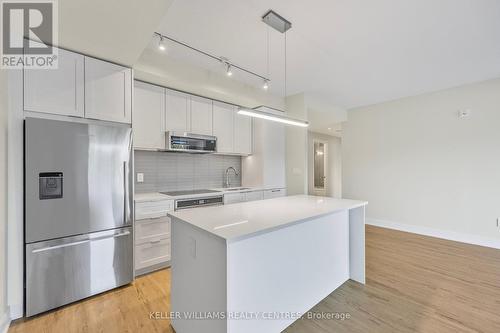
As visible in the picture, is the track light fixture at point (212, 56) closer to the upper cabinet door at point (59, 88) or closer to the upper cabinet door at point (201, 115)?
the upper cabinet door at point (201, 115)

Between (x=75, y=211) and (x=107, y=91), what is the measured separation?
1.23 m

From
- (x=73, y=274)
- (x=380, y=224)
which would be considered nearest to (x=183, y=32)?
(x=73, y=274)

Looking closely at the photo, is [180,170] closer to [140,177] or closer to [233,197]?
[140,177]

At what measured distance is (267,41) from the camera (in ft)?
8.14

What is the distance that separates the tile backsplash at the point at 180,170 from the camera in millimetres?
3131

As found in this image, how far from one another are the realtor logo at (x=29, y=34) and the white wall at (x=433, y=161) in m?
5.34

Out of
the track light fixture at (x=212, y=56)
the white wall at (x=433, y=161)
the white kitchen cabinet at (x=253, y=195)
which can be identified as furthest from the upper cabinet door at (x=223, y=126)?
the white wall at (x=433, y=161)

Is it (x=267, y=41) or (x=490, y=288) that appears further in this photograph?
(x=267, y=41)

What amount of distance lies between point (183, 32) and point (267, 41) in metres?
0.92

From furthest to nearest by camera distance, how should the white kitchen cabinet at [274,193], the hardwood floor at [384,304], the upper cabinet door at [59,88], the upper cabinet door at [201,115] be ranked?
the white kitchen cabinet at [274,193] → the upper cabinet door at [201,115] → the upper cabinet door at [59,88] → the hardwood floor at [384,304]

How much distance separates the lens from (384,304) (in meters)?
2.04

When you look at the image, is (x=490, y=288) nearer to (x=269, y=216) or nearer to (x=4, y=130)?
(x=269, y=216)

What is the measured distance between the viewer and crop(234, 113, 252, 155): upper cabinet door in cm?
384

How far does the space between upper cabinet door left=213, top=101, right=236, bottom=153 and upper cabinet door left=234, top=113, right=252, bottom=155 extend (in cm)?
9
